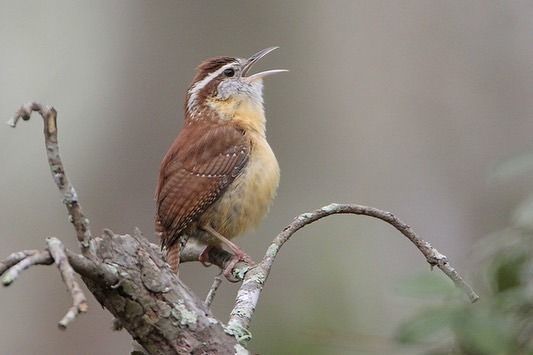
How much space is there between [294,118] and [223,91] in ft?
10.9

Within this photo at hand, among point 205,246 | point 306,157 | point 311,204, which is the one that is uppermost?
point 306,157

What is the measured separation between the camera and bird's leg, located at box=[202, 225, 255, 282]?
4.11 metres

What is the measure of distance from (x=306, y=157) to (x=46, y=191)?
2773mm

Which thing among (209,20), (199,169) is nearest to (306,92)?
(209,20)

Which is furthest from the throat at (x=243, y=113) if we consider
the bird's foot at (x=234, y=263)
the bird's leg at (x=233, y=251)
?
the bird's foot at (x=234, y=263)

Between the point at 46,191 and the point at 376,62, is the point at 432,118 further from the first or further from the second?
the point at 46,191

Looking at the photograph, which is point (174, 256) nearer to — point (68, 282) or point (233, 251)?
point (233, 251)

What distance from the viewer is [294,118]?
28.4 ft

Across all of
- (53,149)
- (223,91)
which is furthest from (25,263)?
(223,91)

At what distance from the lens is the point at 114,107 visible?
8.75 metres

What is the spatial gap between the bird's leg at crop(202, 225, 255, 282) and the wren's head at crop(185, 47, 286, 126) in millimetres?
783

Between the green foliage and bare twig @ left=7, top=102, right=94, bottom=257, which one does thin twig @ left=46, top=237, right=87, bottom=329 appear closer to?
bare twig @ left=7, top=102, right=94, bottom=257

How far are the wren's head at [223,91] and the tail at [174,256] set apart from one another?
3.10ft

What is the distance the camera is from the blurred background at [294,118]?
26.1 ft
